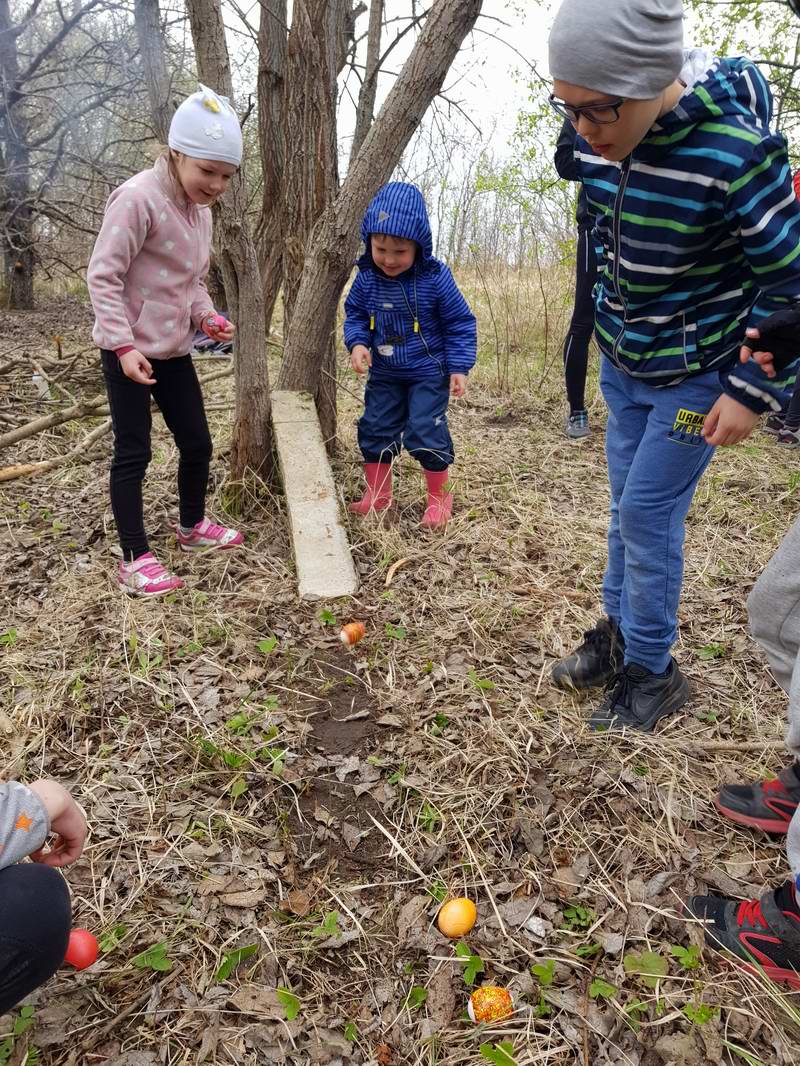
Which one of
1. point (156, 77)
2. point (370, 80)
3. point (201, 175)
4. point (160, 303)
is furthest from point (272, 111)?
point (160, 303)

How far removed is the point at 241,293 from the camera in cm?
333

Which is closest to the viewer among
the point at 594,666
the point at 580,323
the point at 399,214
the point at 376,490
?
the point at 594,666

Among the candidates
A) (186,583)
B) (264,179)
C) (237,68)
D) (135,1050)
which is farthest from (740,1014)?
(237,68)

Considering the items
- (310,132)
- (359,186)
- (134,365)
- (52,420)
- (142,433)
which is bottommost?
(52,420)

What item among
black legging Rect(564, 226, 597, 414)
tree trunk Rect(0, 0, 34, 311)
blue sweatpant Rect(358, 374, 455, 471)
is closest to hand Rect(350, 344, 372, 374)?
blue sweatpant Rect(358, 374, 455, 471)

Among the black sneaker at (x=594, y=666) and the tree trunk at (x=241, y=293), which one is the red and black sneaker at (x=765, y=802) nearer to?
the black sneaker at (x=594, y=666)

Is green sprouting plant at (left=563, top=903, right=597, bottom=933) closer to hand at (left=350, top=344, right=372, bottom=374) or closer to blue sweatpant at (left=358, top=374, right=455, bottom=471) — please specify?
blue sweatpant at (left=358, top=374, right=455, bottom=471)

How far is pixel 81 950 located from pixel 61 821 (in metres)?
0.37

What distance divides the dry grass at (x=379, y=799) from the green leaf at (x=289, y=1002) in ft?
0.07

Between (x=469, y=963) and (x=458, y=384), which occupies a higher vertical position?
A: (x=458, y=384)

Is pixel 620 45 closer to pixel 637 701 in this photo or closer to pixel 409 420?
pixel 637 701

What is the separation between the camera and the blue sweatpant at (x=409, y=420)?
3521 mm

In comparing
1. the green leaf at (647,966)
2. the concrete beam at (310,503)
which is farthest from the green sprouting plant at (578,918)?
the concrete beam at (310,503)

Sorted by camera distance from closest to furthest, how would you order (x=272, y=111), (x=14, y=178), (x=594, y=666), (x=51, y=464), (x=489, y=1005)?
(x=489, y=1005) → (x=594, y=666) → (x=51, y=464) → (x=272, y=111) → (x=14, y=178)
